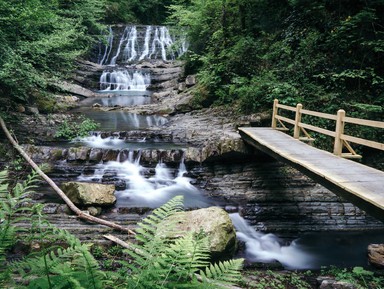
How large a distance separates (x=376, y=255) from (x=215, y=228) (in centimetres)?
337

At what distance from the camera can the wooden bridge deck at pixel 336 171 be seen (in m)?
4.32

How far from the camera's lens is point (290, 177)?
327 inches

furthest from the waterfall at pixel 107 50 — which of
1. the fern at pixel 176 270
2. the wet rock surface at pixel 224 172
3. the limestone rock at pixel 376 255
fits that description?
the fern at pixel 176 270

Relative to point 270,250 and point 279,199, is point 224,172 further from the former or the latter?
point 270,250

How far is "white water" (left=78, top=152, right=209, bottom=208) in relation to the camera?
314 inches

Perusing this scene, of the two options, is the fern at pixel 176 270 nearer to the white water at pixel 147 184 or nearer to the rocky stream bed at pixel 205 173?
the rocky stream bed at pixel 205 173

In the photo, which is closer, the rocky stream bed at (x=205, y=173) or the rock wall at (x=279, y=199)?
the rocky stream bed at (x=205, y=173)

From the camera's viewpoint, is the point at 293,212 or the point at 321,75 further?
the point at 321,75

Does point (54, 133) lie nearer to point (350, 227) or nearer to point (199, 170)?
point (199, 170)

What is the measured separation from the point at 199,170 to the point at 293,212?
310cm

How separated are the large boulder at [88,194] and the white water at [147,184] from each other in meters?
0.43

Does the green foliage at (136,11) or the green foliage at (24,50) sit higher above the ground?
the green foliage at (136,11)

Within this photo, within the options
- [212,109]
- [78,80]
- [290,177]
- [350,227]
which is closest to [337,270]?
[350,227]

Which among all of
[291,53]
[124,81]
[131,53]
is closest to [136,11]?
[131,53]
